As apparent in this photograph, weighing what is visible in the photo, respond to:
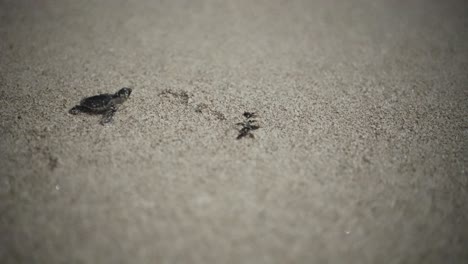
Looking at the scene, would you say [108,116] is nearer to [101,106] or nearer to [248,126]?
[101,106]

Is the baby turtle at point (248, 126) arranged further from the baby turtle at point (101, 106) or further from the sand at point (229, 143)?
the baby turtle at point (101, 106)

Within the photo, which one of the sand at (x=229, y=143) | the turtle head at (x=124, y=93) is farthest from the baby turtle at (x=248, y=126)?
the turtle head at (x=124, y=93)

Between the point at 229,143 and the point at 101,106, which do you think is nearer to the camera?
Answer: the point at 229,143

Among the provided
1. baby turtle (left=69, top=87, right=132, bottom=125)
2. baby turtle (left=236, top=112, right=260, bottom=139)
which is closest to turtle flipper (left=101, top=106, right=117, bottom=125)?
baby turtle (left=69, top=87, right=132, bottom=125)

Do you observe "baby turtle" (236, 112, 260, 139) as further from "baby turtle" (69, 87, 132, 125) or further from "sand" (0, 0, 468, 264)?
"baby turtle" (69, 87, 132, 125)

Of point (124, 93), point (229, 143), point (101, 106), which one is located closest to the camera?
point (229, 143)

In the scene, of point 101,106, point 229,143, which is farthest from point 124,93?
point 229,143

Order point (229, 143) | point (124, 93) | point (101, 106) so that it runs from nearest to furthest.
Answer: point (229, 143)
point (101, 106)
point (124, 93)
